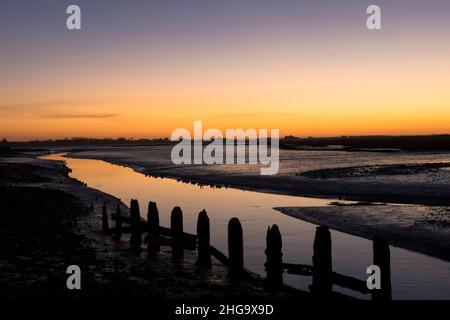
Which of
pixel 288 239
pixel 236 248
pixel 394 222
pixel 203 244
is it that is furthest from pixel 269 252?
pixel 394 222

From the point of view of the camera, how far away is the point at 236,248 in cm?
1243

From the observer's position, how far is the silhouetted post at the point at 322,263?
395 inches

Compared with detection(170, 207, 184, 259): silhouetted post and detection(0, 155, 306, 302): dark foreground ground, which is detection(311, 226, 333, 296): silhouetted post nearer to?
detection(0, 155, 306, 302): dark foreground ground

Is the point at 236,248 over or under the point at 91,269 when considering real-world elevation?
over

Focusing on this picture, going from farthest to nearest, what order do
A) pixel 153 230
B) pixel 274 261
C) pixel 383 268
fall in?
pixel 153 230 → pixel 274 261 → pixel 383 268

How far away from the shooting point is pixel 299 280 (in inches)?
491

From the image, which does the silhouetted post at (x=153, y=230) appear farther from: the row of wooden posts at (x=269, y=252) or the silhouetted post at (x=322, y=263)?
the silhouetted post at (x=322, y=263)

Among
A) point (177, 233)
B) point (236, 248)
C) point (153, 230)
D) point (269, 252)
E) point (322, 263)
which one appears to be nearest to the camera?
point (322, 263)

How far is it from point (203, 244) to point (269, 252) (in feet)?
8.60

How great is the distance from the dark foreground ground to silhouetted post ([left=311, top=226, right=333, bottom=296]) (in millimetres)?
580

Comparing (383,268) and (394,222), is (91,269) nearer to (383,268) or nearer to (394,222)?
(383,268)

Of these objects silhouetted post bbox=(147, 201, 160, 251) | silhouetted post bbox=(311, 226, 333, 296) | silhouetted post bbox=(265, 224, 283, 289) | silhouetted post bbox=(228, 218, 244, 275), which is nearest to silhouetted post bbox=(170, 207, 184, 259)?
silhouetted post bbox=(147, 201, 160, 251)
